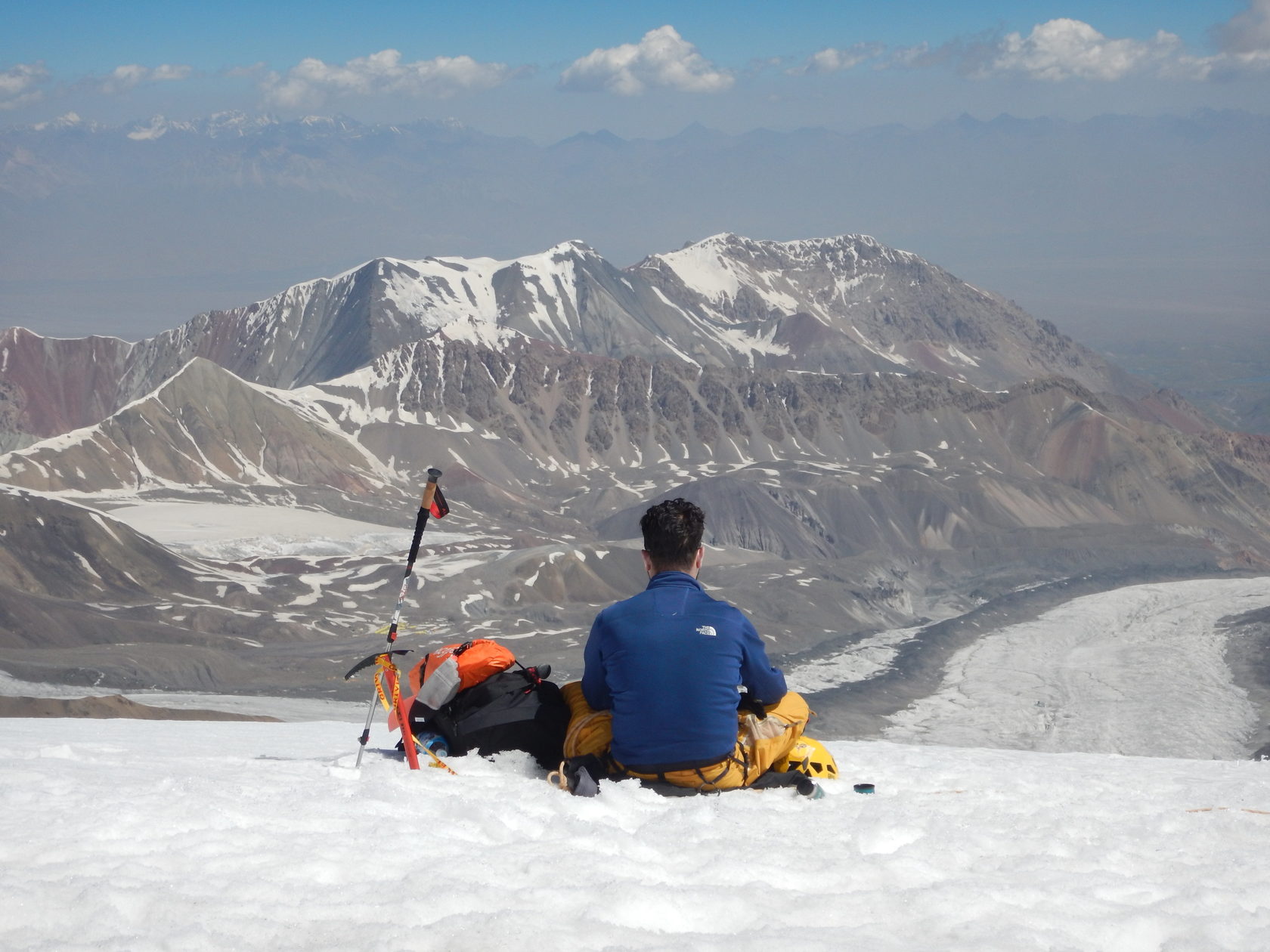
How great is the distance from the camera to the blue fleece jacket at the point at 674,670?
9672mm

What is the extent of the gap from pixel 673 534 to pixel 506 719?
245 centimetres

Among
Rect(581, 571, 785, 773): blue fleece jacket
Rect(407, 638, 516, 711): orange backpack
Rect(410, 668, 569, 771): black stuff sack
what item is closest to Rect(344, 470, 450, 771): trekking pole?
Rect(407, 638, 516, 711): orange backpack

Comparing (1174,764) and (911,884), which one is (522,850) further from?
(1174,764)

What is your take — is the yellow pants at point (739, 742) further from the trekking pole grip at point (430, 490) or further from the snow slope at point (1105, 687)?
the snow slope at point (1105, 687)

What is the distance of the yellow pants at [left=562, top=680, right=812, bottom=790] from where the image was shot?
32.5ft

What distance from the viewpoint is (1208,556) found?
160 m

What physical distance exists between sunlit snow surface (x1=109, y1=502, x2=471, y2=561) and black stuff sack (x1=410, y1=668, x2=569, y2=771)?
119 metres

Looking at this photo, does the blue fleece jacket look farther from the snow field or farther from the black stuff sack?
the black stuff sack

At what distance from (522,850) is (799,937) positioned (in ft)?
7.35

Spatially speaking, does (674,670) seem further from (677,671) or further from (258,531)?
(258,531)

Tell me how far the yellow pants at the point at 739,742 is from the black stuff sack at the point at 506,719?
0.87 feet

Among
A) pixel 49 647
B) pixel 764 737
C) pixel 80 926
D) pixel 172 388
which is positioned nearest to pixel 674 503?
pixel 764 737

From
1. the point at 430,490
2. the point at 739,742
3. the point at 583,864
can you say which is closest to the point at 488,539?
the point at 430,490

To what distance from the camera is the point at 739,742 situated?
1027 cm
